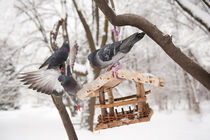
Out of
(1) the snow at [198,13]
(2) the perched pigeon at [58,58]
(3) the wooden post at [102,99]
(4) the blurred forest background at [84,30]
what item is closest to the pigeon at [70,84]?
(2) the perched pigeon at [58,58]

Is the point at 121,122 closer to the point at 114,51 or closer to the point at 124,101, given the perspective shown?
the point at 124,101

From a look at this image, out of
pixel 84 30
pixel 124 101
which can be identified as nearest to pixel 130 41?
pixel 124 101

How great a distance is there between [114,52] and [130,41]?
0.67 ft

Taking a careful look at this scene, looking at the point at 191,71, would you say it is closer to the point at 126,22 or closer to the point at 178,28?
the point at 126,22

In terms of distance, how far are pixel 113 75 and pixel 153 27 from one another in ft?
1.94

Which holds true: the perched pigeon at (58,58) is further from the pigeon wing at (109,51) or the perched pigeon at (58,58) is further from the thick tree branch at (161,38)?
the thick tree branch at (161,38)

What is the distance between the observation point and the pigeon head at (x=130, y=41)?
58.2 inches

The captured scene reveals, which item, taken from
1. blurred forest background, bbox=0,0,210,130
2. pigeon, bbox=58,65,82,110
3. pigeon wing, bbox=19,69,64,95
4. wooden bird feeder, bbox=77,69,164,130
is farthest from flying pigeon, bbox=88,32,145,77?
blurred forest background, bbox=0,0,210,130

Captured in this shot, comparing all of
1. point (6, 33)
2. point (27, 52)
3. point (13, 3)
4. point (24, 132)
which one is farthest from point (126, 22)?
point (27, 52)

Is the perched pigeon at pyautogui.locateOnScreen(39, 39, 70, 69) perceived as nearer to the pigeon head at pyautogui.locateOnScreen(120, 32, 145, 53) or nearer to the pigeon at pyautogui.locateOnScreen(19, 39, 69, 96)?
the pigeon at pyautogui.locateOnScreen(19, 39, 69, 96)

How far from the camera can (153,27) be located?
162 cm

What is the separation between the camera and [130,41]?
4.92 feet

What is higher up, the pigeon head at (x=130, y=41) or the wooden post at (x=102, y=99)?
the pigeon head at (x=130, y=41)

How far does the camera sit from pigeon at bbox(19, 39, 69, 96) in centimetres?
194
